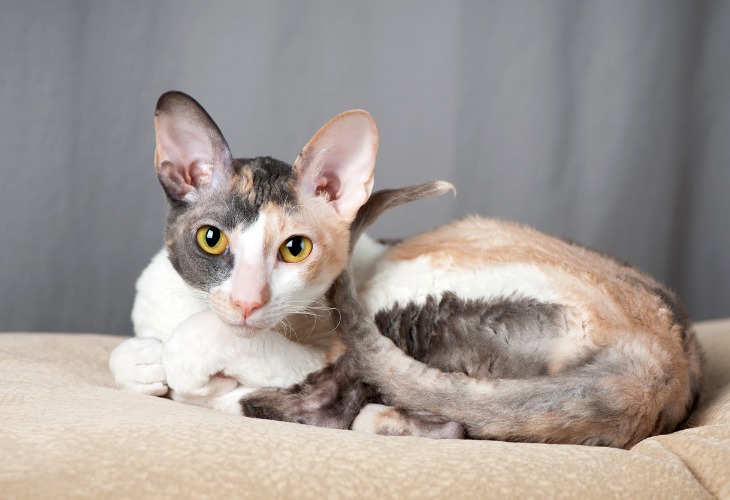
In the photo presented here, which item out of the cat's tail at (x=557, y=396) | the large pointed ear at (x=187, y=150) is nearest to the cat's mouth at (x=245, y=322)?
the cat's tail at (x=557, y=396)

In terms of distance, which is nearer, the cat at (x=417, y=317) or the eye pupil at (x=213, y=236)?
the cat at (x=417, y=317)

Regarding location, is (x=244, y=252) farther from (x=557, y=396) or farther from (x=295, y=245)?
(x=557, y=396)

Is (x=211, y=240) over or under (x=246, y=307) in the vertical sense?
over

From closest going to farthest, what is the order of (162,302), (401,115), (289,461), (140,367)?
1. (289,461)
2. (140,367)
3. (162,302)
4. (401,115)

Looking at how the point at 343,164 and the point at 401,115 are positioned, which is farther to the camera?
the point at 401,115

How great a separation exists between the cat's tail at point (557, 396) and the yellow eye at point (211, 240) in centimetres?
40

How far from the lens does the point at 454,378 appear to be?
5.64ft

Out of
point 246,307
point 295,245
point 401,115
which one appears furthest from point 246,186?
point 401,115

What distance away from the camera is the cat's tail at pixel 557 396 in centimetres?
162

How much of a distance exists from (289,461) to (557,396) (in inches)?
23.3

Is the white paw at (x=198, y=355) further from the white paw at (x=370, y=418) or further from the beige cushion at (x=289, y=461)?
the white paw at (x=370, y=418)

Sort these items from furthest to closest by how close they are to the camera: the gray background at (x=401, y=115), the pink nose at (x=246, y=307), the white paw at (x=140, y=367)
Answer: the gray background at (x=401, y=115) → the white paw at (x=140, y=367) → the pink nose at (x=246, y=307)

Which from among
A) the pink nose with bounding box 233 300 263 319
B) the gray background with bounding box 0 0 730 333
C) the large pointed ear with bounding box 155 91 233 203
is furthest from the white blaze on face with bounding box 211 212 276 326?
the gray background with bounding box 0 0 730 333

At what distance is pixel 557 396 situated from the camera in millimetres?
1623
